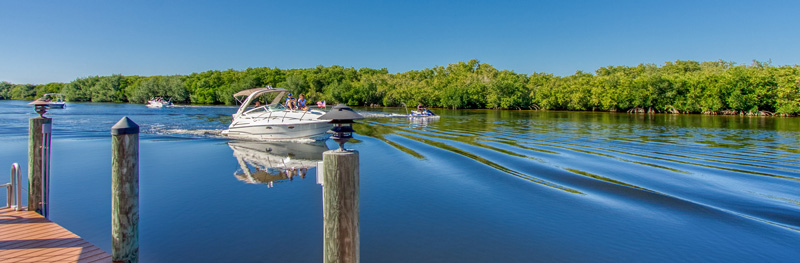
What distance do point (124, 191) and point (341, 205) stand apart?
2716mm

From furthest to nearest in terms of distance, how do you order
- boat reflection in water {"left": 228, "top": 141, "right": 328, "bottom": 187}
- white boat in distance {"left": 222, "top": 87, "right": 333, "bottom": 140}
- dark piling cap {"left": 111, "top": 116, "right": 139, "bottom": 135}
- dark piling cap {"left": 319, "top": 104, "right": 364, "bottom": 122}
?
1. white boat in distance {"left": 222, "top": 87, "right": 333, "bottom": 140}
2. boat reflection in water {"left": 228, "top": 141, "right": 328, "bottom": 187}
3. dark piling cap {"left": 111, "top": 116, "right": 139, "bottom": 135}
4. dark piling cap {"left": 319, "top": 104, "right": 364, "bottom": 122}

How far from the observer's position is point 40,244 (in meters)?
5.44

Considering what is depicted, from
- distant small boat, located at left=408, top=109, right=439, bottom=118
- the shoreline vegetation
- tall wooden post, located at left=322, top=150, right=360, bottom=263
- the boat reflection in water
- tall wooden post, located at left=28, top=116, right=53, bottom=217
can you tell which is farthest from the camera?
the shoreline vegetation

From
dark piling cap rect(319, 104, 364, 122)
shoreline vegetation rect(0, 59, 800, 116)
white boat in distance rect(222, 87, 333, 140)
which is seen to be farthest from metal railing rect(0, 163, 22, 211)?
shoreline vegetation rect(0, 59, 800, 116)

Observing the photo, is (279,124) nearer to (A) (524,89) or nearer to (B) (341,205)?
(B) (341,205)

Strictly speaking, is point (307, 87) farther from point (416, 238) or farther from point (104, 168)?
point (416, 238)

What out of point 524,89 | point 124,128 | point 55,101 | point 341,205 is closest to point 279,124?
point 124,128

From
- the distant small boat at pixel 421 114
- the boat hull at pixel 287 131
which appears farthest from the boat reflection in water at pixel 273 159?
the distant small boat at pixel 421 114

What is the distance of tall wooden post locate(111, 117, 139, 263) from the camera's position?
5055mm

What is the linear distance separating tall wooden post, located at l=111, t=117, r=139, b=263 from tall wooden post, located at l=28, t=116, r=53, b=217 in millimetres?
2719

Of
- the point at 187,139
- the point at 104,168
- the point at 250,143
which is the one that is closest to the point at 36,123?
the point at 104,168

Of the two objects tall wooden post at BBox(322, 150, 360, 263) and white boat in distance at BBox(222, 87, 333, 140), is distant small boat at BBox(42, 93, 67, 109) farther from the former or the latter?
white boat in distance at BBox(222, 87, 333, 140)

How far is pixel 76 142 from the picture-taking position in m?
21.5

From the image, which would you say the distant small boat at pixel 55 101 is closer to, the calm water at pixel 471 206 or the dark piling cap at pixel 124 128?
the calm water at pixel 471 206
